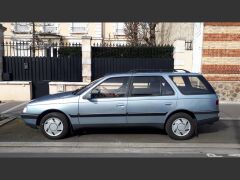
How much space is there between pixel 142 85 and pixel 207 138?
2.07m

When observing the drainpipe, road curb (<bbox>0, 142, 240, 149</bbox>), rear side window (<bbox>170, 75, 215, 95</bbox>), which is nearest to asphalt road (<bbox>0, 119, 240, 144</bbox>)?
road curb (<bbox>0, 142, 240, 149</bbox>)

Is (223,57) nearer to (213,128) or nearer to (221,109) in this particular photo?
(221,109)

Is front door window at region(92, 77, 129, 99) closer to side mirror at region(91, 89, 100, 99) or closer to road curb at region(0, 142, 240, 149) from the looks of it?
side mirror at region(91, 89, 100, 99)

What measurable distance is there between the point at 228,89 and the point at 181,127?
6100mm

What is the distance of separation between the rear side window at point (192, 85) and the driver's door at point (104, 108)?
131 centimetres

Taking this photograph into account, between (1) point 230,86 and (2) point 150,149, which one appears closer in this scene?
(2) point 150,149

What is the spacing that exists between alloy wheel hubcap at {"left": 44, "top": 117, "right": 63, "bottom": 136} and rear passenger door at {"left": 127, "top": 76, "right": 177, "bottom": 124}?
1641 mm

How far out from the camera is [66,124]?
6.44 m

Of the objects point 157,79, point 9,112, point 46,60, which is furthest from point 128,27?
point 157,79

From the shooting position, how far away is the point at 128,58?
1223 centimetres

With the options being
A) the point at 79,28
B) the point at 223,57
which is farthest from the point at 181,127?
the point at 79,28

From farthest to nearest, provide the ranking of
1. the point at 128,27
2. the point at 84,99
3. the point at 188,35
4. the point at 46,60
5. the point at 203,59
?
the point at 128,27 → the point at 188,35 → the point at 46,60 → the point at 203,59 → the point at 84,99

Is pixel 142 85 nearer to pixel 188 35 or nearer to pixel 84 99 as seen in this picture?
pixel 84 99

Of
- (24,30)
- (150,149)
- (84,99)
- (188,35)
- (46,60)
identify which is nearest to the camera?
(150,149)
